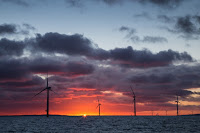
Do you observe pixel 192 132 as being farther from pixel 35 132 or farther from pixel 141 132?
pixel 35 132

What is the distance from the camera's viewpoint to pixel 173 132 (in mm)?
107500

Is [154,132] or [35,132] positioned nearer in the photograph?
[154,132]

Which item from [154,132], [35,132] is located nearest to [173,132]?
[154,132]

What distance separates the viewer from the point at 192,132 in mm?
108875

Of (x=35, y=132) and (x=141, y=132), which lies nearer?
(x=141, y=132)

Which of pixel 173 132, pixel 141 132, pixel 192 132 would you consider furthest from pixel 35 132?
pixel 192 132

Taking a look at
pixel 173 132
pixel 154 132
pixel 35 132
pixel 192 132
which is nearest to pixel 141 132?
pixel 154 132

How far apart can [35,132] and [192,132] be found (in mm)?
68454

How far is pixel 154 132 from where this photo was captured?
10694 cm

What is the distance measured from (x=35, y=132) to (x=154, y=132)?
171 feet

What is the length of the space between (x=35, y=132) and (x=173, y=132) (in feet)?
197

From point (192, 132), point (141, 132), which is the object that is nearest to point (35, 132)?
point (141, 132)

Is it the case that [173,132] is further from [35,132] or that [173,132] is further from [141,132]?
[35,132]

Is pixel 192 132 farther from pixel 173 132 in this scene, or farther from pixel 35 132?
pixel 35 132
